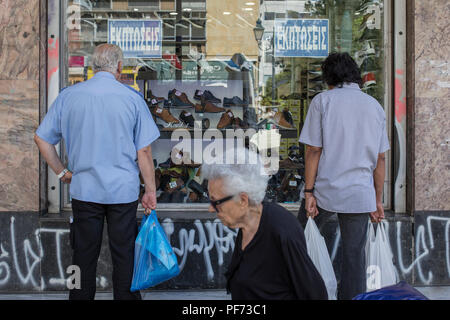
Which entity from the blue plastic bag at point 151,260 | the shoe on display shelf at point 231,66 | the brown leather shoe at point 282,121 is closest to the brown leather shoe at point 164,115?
the shoe on display shelf at point 231,66

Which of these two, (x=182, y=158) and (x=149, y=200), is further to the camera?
(x=182, y=158)

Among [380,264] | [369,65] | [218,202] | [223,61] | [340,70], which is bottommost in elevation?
[380,264]

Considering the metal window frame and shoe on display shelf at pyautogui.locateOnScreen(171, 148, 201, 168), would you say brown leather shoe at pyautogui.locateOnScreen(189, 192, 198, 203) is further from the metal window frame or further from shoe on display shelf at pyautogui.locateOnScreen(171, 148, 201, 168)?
the metal window frame

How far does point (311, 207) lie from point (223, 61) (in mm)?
2712

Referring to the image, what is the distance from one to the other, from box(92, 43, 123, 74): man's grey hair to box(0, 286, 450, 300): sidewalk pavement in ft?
6.80

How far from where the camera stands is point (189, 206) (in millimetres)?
5199

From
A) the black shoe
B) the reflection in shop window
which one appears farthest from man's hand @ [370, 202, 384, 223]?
the reflection in shop window

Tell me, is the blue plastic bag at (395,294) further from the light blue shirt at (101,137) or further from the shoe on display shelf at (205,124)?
the shoe on display shelf at (205,124)

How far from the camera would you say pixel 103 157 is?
3340 millimetres

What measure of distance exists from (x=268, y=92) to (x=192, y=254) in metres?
2.04

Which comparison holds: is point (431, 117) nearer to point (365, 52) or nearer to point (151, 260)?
point (365, 52)

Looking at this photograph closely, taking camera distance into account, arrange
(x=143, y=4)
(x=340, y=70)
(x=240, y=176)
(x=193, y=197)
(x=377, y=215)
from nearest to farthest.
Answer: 1. (x=240, y=176)
2. (x=340, y=70)
3. (x=377, y=215)
4. (x=193, y=197)
5. (x=143, y=4)

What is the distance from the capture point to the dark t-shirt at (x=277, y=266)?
6.89 feet

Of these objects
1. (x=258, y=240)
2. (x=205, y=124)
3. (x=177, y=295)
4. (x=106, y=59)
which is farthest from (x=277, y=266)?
(x=205, y=124)
